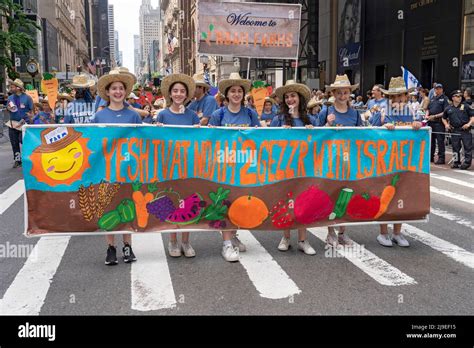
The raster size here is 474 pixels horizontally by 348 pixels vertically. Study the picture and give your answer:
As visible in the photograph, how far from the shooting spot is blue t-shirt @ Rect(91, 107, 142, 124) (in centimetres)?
573

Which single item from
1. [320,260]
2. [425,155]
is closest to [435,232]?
[425,155]

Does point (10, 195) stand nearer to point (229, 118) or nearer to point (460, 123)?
point (229, 118)

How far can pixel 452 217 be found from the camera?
812 cm

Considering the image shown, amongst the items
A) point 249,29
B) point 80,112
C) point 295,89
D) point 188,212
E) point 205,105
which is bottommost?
point 188,212

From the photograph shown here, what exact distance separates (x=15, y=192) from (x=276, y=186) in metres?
6.90

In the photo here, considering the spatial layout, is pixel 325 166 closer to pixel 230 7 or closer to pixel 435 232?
pixel 435 232

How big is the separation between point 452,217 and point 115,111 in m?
5.59

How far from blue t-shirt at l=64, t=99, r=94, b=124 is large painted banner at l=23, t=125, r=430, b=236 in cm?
484

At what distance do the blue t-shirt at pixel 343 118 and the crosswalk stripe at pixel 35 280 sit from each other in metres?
3.66

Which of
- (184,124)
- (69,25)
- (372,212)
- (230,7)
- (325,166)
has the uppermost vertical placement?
(69,25)

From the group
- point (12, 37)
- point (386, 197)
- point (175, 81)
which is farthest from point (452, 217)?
point (12, 37)

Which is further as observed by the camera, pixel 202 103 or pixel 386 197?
pixel 202 103

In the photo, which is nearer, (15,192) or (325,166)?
(325,166)

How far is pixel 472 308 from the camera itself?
446 cm
